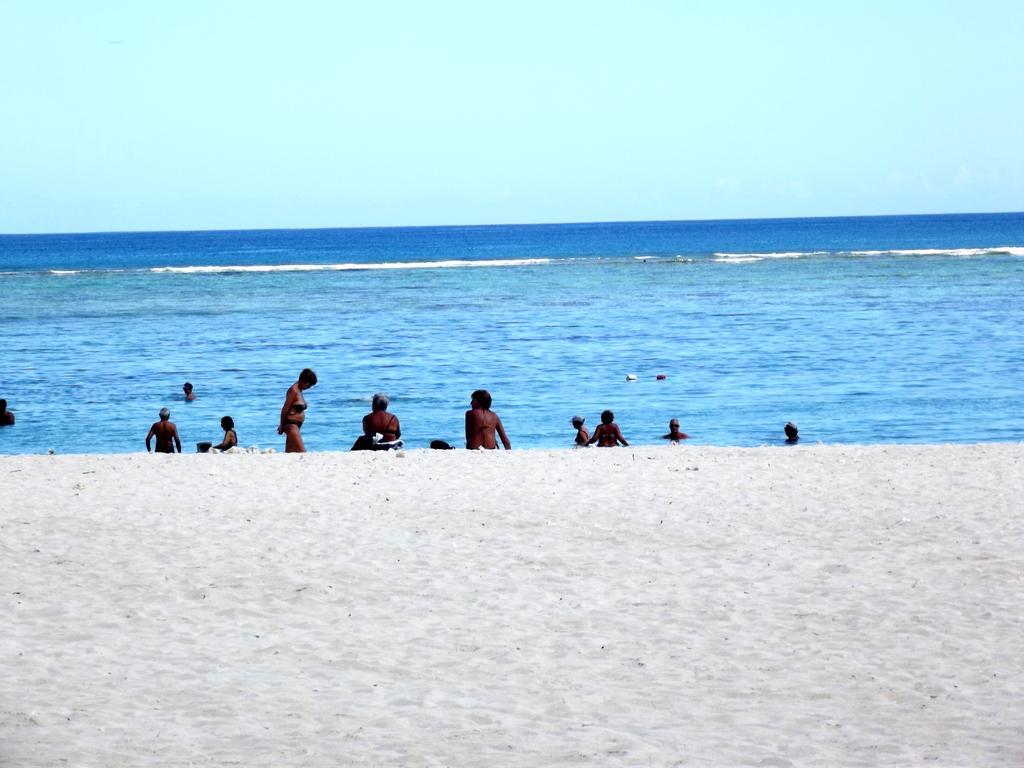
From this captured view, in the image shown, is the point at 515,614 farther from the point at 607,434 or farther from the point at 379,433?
the point at 607,434

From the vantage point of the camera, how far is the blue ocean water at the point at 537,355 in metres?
20.5

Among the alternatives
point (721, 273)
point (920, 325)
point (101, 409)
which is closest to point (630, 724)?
point (101, 409)

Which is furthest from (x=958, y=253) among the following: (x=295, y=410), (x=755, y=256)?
(x=295, y=410)

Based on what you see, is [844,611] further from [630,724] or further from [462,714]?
[462,714]

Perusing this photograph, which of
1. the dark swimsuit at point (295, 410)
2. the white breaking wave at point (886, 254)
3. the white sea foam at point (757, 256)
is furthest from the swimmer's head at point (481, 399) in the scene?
the white sea foam at point (757, 256)

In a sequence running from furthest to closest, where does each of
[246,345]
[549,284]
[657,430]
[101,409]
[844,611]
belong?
[549,284], [246,345], [101,409], [657,430], [844,611]

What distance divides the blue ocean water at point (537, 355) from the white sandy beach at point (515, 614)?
6.54m

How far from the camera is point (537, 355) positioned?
29.9 metres

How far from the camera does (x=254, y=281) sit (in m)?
66.1

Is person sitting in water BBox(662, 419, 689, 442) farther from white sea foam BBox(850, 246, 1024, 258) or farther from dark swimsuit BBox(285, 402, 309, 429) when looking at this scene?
white sea foam BBox(850, 246, 1024, 258)

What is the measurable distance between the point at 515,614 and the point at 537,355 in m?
21.5

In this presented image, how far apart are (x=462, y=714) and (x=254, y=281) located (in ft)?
201

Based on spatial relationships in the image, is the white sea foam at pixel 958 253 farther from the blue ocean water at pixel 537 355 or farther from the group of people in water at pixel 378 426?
the group of people in water at pixel 378 426

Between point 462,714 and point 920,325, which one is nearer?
point 462,714
